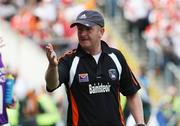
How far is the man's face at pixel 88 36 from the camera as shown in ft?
24.2

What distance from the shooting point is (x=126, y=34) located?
1856cm

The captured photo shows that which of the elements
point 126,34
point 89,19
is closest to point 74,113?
point 89,19

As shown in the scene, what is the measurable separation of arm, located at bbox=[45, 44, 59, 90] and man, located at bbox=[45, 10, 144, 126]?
0.15m

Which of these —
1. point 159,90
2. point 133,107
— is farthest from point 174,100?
point 133,107

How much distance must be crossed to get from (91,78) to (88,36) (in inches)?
15.6

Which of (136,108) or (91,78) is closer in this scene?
(91,78)

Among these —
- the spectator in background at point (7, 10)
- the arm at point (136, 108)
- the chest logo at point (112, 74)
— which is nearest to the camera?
the chest logo at point (112, 74)

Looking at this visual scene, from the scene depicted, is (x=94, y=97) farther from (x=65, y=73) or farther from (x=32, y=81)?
(x=32, y=81)

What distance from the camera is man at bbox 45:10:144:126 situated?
292 inches

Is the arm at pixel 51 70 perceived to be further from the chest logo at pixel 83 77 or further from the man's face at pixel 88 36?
the man's face at pixel 88 36

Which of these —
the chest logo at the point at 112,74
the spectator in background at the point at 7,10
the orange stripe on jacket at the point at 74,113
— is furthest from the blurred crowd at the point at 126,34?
the orange stripe on jacket at the point at 74,113

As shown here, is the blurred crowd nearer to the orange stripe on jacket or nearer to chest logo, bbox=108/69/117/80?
chest logo, bbox=108/69/117/80

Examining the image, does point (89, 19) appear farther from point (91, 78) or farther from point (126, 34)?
point (126, 34)

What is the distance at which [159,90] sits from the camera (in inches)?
703
